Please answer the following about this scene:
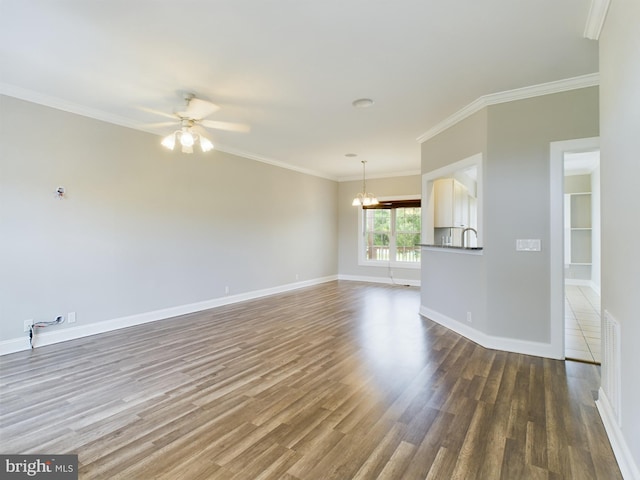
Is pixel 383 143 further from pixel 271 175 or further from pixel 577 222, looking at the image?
pixel 577 222

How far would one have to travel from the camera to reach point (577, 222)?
7.79m

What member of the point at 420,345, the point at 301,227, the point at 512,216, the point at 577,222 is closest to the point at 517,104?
the point at 512,216

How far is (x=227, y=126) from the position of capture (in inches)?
185

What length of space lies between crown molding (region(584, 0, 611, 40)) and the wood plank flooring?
2.77 m

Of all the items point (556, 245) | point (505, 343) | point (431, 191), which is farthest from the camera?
point (431, 191)

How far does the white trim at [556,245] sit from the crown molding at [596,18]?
44.0 inches

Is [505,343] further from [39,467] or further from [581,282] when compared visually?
[581,282]

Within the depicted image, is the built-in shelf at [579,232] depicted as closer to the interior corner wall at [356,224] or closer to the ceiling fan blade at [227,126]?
the interior corner wall at [356,224]

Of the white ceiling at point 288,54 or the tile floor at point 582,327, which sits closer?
the white ceiling at point 288,54

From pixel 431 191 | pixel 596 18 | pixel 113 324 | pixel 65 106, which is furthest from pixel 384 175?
pixel 113 324

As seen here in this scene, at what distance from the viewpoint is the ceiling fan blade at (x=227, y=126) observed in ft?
14.6

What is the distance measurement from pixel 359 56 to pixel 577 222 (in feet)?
25.8

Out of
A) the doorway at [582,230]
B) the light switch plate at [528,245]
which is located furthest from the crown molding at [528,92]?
the doorway at [582,230]

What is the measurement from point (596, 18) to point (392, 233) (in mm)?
6343
